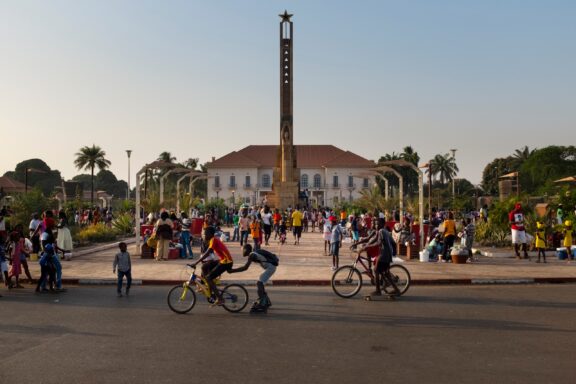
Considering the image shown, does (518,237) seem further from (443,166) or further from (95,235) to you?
(443,166)

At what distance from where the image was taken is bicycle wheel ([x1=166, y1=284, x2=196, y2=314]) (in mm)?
10062

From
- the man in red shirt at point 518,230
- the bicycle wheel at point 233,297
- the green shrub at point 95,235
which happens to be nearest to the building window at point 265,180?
the green shrub at point 95,235

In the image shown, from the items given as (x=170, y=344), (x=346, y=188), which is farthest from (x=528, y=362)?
(x=346, y=188)

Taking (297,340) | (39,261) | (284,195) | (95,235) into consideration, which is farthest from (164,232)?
(284,195)

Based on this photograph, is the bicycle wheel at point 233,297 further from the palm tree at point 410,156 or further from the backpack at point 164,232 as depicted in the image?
the palm tree at point 410,156

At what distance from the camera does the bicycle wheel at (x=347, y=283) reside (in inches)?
468

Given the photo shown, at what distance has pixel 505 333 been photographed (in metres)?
8.33

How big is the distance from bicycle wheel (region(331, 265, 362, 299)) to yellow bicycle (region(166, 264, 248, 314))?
2377 millimetres

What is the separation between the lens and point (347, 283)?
39.1ft

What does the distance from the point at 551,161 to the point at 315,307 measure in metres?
76.3

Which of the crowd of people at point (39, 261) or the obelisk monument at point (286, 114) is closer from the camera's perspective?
the crowd of people at point (39, 261)

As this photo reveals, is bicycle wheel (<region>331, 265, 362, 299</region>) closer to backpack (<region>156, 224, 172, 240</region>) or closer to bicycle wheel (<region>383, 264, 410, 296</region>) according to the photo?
bicycle wheel (<region>383, 264, 410, 296</region>)

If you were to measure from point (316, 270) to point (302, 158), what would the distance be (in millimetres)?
91060

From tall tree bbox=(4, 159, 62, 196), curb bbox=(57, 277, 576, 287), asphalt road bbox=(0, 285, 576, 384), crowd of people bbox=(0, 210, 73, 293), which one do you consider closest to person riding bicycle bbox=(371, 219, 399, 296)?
asphalt road bbox=(0, 285, 576, 384)
